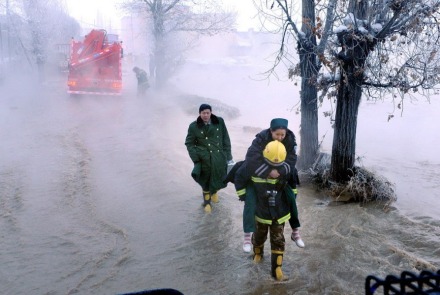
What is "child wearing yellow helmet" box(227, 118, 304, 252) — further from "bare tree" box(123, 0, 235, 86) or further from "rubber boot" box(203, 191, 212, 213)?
"bare tree" box(123, 0, 235, 86)

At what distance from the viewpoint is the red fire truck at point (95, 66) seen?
17.4m

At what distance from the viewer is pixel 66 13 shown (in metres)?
37.7

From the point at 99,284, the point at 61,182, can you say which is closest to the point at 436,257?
the point at 99,284

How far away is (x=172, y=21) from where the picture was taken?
2194 centimetres

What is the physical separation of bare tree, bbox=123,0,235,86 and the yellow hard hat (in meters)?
18.0

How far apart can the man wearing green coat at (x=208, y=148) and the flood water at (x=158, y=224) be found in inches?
23.2

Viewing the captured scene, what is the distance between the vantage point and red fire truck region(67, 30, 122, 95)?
1742 centimetres

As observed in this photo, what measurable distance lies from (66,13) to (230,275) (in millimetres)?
38598

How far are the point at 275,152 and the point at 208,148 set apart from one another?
2.39 m

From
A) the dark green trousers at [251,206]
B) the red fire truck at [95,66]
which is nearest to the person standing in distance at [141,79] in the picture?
the red fire truck at [95,66]

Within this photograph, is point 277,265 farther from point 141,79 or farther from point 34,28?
point 34,28

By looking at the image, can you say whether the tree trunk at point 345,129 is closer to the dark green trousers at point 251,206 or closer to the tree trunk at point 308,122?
the tree trunk at point 308,122

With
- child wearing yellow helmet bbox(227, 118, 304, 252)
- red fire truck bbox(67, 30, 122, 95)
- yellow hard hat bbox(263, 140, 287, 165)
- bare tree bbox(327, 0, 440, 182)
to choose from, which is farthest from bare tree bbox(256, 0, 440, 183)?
red fire truck bbox(67, 30, 122, 95)

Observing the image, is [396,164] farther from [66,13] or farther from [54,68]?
[66,13]
